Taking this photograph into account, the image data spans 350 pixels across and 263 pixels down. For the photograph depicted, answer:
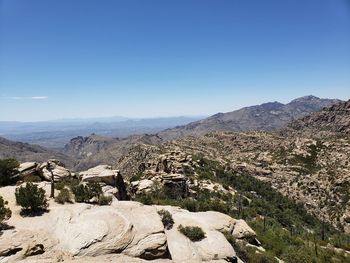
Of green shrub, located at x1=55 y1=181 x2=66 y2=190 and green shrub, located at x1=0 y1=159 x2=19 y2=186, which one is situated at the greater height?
green shrub, located at x1=0 y1=159 x2=19 y2=186

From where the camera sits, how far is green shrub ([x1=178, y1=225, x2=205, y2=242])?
33.8 metres

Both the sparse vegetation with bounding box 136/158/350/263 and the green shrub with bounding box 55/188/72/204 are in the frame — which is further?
the sparse vegetation with bounding box 136/158/350/263

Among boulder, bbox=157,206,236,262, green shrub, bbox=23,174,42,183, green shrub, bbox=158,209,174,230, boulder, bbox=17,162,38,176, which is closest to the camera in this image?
boulder, bbox=157,206,236,262

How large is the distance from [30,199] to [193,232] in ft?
55.4

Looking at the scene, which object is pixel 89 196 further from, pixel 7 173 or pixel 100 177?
pixel 100 177

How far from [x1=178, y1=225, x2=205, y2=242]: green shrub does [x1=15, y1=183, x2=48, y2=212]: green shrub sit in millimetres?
14676

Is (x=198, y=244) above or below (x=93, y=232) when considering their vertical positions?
below

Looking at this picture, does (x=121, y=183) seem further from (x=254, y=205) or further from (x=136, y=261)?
(x=254, y=205)

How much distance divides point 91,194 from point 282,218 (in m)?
80.0

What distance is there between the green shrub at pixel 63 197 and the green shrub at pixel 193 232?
44.0 ft

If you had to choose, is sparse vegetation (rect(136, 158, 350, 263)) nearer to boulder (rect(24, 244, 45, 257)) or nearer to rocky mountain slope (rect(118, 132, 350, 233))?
rocky mountain slope (rect(118, 132, 350, 233))

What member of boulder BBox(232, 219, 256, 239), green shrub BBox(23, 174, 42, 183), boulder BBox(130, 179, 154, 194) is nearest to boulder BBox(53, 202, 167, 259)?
boulder BBox(232, 219, 256, 239)

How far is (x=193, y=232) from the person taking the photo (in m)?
34.1

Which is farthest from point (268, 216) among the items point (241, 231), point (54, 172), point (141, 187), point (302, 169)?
point (54, 172)
